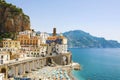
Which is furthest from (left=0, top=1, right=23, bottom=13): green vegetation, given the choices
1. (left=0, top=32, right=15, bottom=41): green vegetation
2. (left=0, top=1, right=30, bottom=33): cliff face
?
(left=0, top=32, right=15, bottom=41): green vegetation

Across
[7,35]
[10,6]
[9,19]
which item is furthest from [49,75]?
[10,6]

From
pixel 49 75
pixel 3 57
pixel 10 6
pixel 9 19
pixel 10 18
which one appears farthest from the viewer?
pixel 10 6

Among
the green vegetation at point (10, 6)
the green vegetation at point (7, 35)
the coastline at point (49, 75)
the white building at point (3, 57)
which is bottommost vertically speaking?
the coastline at point (49, 75)

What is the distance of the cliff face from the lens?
111 meters

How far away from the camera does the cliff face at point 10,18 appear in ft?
365

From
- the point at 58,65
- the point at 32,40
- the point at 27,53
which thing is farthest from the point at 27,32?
the point at 58,65

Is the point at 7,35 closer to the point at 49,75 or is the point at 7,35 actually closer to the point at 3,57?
the point at 3,57

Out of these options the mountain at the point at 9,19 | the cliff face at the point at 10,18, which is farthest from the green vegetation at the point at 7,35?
the cliff face at the point at 10,18

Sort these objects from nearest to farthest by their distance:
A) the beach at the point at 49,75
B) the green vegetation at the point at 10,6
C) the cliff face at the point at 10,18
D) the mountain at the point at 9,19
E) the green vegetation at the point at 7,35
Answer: the beach at the point at 49,75 < the green vegetation at the point at 7,35 < the mountain at the point at 9,19 < the cliff face at the point at 10,18 < the green vegetation at the point at 10,6

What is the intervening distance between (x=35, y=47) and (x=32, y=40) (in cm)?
561

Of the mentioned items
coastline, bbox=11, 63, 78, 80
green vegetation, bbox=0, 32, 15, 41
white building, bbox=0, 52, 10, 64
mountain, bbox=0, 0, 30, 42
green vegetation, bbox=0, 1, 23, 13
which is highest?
green vegetation, bbox=0, 1, 23, 13

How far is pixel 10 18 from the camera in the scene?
111 metres

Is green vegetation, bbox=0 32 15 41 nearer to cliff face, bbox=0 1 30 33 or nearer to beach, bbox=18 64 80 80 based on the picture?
cliff face, bbox=0 1 30 33

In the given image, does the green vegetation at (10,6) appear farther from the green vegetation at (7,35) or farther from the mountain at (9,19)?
→ the green vegetation at (7,35)
